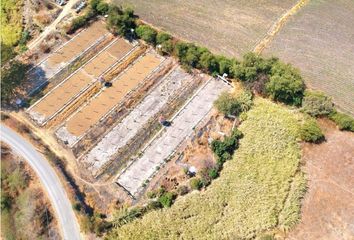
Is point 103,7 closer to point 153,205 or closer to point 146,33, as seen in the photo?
point 146,33

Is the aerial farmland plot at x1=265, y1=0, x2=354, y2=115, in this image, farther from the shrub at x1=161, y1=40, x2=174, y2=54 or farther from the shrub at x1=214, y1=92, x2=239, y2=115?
the shrub at x1=161, y1=40, x2=174, y2=54

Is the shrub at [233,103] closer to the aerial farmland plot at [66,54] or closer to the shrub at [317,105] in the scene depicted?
the shrub at [317,105]

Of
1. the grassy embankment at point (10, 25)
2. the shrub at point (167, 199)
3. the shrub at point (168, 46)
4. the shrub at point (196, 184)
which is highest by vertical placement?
the shrub at point (168, 46)

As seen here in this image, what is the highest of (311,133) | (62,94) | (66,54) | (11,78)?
(311,133)

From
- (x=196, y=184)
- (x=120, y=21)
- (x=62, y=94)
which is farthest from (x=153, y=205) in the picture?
(x=120, y=21)

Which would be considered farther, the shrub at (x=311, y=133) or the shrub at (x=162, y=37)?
the shrub at (x=162, y=37)

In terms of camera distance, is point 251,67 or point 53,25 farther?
point 53,25

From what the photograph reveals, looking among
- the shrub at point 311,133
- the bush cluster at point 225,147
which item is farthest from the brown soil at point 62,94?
the shrub at point 311,133
